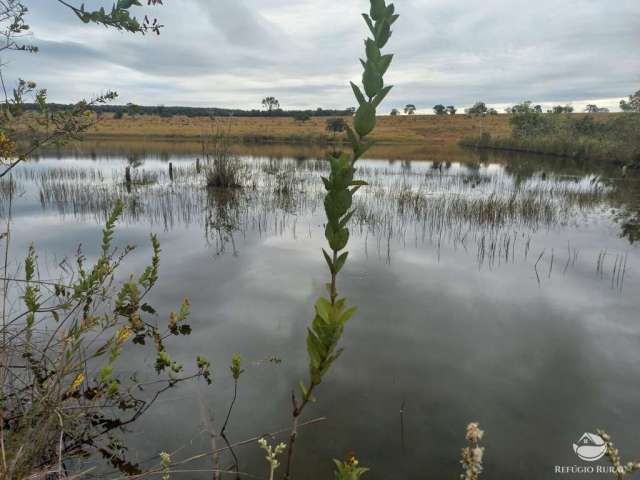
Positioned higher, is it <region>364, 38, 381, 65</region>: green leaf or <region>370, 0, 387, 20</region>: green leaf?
<region>370, 0, 387, 20</region>: green leaf

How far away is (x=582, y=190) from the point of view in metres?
17.8

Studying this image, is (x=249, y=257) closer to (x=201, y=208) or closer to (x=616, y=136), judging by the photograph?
(x=201, y=208)

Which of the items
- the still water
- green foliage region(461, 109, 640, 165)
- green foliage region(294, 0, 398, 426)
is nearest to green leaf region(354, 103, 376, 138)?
green foliage region(294, 0, 398, 426)

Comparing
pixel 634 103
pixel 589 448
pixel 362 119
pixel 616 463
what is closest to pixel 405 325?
pixel 589 448

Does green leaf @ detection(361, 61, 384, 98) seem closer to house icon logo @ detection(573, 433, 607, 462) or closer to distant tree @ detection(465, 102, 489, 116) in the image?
house icon logo @ detection(573, 433, 607, 462)

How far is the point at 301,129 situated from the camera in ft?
259

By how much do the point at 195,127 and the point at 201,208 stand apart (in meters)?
72.5

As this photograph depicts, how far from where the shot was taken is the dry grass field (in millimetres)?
64125

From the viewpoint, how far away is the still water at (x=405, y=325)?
371 cm

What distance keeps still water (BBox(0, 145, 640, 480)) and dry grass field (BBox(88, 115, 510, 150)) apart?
160 ft

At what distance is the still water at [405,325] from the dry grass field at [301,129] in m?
48.6

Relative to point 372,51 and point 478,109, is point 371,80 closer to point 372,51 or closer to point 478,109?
point 372,51

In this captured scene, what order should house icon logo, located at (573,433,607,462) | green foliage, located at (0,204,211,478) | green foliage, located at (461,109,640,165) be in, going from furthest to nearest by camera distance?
green foliage, located at (461,109,640,165), house icon logo, located at (573,433,607,462), green foliage, located at (0,204,211,478)

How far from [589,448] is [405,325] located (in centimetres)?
264
